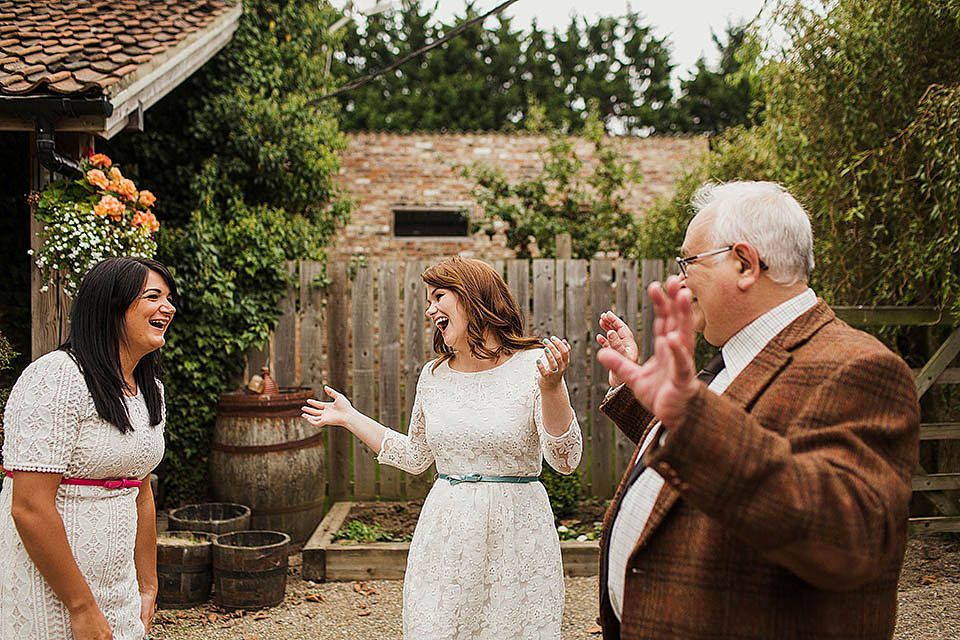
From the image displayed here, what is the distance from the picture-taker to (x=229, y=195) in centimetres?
672

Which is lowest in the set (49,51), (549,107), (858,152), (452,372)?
(452,372)

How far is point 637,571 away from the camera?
1557 millimetres

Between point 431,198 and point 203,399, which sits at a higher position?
point 431,198

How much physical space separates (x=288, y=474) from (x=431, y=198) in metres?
6.54

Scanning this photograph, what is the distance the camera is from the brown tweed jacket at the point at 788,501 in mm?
1222

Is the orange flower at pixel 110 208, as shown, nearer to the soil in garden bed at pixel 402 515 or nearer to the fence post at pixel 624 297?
the soil in garden bed at pixel 402 515

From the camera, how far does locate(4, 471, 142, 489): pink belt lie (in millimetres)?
2110

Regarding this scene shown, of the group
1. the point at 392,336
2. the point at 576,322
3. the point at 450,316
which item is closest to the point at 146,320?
the point at 450,316

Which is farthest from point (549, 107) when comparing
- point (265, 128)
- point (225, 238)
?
point (225, 238)

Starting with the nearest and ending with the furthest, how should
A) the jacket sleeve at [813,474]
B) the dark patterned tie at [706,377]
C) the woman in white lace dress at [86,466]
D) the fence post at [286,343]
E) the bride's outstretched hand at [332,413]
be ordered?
the jacket sleeve at [813,474], the dark patterned tie at [706,377], the woman in white lace dress at [86,466], the bride's outstretched hand at [332,413], the fence post at [286,343]

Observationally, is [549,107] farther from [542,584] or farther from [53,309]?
[542,584]

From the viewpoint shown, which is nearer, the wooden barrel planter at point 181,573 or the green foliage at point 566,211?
the wooden barrel planter at point 181,573

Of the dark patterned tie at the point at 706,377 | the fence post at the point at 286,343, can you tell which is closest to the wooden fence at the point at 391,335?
the fence post at the point at 286,343

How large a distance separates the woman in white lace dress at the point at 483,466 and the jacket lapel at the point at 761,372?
883 mm
